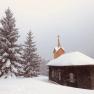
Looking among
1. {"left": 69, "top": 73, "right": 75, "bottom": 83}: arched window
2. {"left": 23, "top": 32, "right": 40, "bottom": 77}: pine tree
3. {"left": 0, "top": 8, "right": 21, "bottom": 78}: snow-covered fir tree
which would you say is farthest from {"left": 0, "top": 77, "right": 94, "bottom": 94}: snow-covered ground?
{"left": 23, "top": 32, "right": 40, "bottom": 77}: pine tree

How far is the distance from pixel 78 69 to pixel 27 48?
1715cm

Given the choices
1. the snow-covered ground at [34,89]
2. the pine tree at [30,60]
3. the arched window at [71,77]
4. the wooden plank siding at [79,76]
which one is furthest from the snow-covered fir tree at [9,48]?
the pine tree at [30,60]

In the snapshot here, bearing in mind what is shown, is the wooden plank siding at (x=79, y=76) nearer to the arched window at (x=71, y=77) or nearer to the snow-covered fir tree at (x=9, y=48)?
the arched window at (x=71, y=77)

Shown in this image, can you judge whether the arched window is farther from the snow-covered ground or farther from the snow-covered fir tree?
A: the snow-covered fir tree

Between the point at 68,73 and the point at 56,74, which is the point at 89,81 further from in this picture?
the point at 56,74

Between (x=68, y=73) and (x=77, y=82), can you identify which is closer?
(x=77, y=82)

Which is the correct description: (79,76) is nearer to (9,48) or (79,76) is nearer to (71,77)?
(71,77)

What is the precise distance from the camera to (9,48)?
25375 millimetres

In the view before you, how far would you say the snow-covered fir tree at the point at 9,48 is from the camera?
81.9ft

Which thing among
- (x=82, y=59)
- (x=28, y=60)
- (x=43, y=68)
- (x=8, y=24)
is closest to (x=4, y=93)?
(x=82, y=59)

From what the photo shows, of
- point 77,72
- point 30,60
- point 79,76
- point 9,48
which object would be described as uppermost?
point 9,48

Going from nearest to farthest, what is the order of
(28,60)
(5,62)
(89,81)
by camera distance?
(89,81) → (5,62) → (28,60)

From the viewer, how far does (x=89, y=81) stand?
21219 millimetres

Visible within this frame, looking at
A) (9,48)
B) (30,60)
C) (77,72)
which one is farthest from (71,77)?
(30,60)
